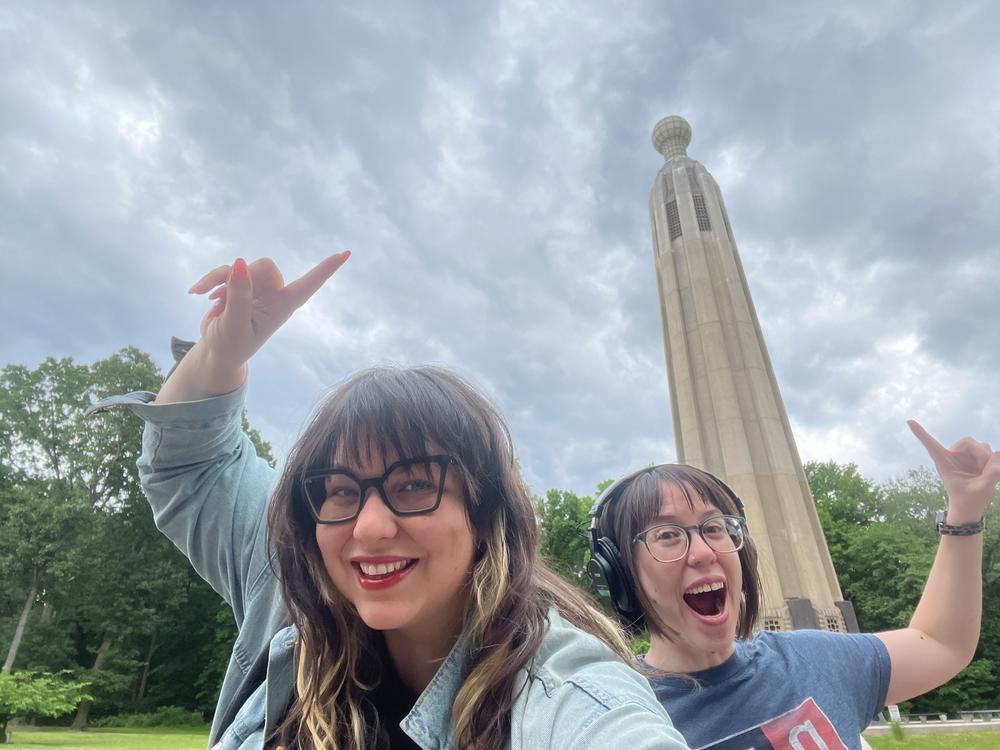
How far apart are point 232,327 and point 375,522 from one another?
28.6 inches

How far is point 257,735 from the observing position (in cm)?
139

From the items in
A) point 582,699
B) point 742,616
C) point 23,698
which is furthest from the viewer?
point 23,698

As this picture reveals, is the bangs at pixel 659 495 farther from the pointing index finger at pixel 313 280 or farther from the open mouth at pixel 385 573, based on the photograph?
the pointing index finger at pixel 313 280

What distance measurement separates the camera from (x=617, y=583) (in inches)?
89.6

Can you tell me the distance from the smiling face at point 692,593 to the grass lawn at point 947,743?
10.1 m

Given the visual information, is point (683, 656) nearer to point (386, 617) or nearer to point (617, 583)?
point (617, 583)

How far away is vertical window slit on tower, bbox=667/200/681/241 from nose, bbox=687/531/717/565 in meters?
23.9

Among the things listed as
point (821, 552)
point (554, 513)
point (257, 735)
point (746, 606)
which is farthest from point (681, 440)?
point (257, 735)

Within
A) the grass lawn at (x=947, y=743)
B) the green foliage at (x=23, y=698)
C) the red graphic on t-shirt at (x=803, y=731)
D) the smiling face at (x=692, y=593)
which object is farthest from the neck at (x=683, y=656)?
the green foliage at (x=23, y=698)

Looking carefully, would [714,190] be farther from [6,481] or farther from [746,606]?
[6,481]

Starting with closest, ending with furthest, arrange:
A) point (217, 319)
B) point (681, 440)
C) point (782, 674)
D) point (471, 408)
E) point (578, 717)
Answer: point (578, 717) < point (471, 408) < point (217, 319) < point (782, 674) < point (681, 440)

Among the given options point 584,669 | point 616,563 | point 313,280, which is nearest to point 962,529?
point 616,563

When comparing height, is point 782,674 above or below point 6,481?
below

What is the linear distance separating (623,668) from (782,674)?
47.4 inches
